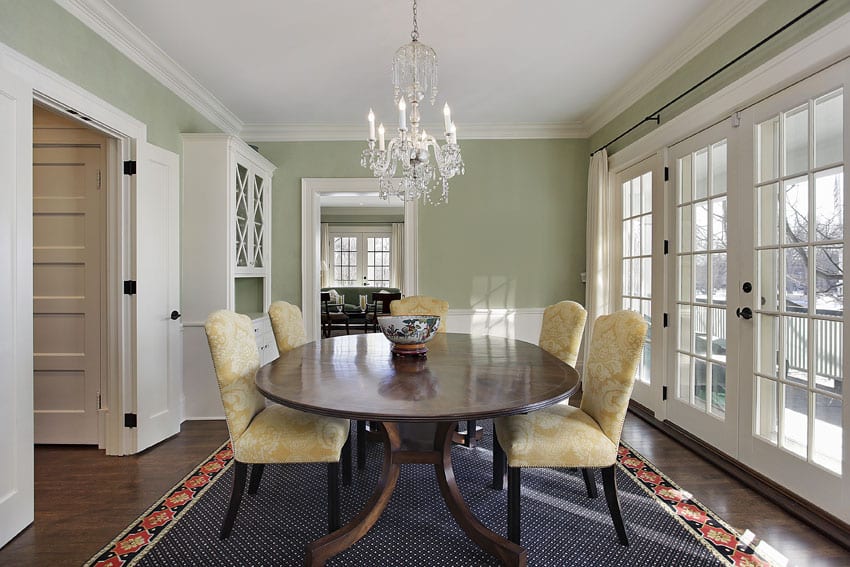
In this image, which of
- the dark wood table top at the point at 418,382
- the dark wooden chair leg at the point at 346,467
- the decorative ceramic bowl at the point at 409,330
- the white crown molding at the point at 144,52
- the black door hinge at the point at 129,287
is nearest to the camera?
the dark wood table top at the point at 418,382

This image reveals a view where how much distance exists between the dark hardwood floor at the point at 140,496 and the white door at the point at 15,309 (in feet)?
0.59

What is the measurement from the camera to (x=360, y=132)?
4.29 m

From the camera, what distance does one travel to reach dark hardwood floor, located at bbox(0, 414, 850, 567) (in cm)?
169

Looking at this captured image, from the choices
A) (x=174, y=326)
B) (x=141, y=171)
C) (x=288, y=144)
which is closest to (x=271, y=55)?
(x=141, y=171)

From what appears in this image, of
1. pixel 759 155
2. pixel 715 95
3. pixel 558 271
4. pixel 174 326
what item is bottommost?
pixel 174 326

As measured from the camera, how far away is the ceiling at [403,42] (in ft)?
7.76

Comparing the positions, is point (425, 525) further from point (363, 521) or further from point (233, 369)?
point (233, 369)

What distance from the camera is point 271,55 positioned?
2.88 m

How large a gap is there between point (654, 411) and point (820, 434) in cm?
133

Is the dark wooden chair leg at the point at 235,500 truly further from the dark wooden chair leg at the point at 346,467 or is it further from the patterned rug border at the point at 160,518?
the dark wooden chair leg at the point at 346,467

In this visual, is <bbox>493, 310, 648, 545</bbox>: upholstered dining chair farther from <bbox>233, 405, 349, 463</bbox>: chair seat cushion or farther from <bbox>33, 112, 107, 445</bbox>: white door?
<bbox>33, 112, 107, 445</bbox>: white door

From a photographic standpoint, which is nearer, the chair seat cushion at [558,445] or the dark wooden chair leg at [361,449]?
the chair seat cushion at [558,445]

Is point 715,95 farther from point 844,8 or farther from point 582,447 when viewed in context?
point 582,447

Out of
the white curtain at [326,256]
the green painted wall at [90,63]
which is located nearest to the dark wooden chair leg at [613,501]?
the green painted wall at [90,63]
